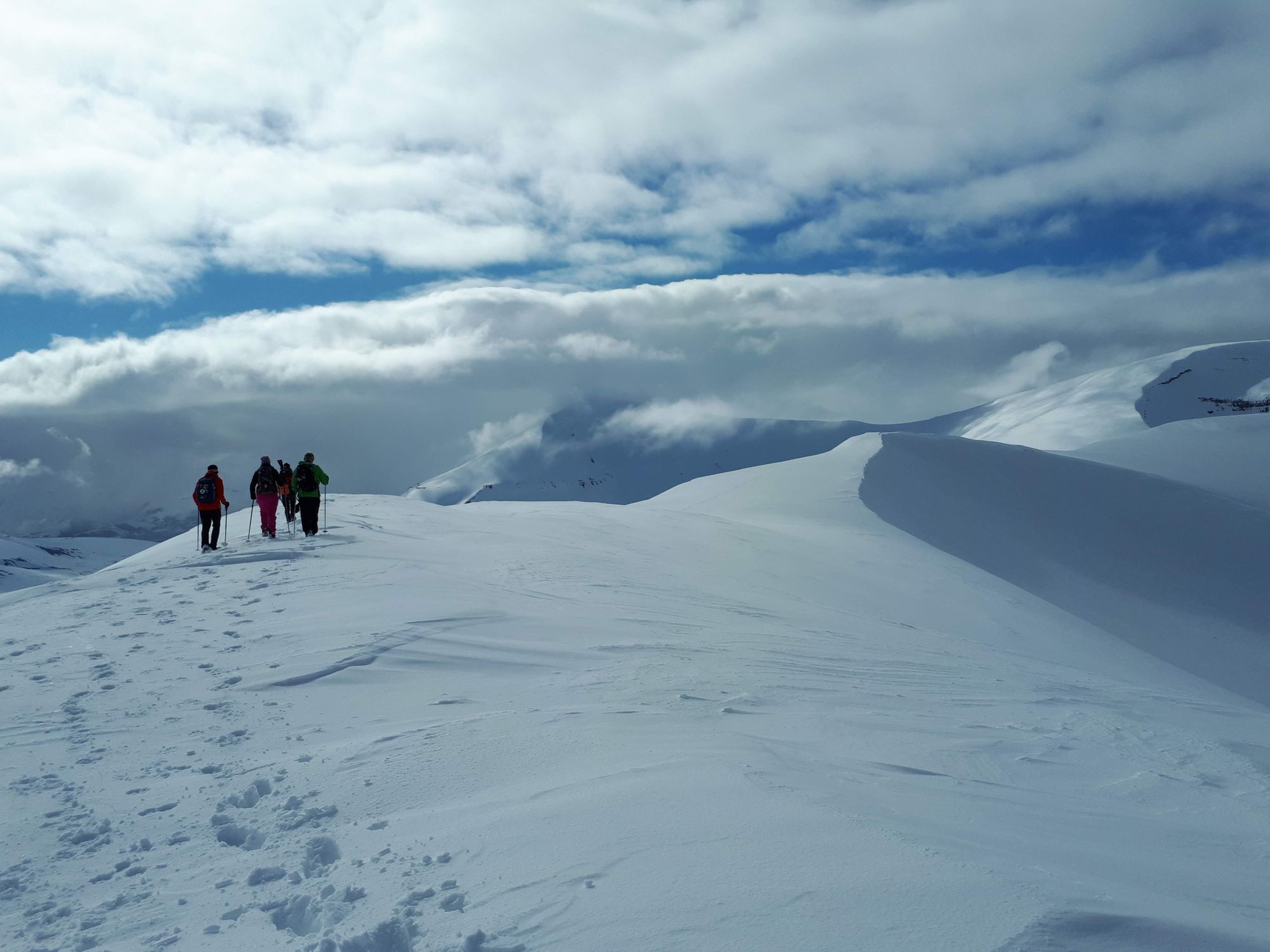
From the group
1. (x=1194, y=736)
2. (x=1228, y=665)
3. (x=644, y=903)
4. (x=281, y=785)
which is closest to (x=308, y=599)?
(x=281, y=785)

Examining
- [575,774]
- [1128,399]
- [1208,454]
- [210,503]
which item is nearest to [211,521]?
[210,503]

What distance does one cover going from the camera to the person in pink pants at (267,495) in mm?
16312

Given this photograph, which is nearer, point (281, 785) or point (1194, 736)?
point (281, 785)

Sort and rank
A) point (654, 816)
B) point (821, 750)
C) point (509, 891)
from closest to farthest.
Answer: point (509, 891) < point (654, 816) < point (821, 750)

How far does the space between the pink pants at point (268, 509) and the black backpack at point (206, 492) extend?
0.83 m

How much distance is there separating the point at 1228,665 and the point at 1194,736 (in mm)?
17243

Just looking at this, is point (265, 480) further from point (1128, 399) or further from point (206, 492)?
point (1128, 399)

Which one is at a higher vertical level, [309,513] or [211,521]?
[309,513]

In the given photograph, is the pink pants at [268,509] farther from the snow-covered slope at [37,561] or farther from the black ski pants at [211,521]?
the snow-covered slope at [37,561]

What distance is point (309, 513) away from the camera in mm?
16297

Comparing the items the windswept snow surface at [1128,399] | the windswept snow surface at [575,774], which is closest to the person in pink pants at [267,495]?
the windswept snow surface at [575,774]

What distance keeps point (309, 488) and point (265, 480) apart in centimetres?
98

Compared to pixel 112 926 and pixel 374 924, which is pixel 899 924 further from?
pixel 112 926

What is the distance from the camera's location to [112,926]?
140 inches
